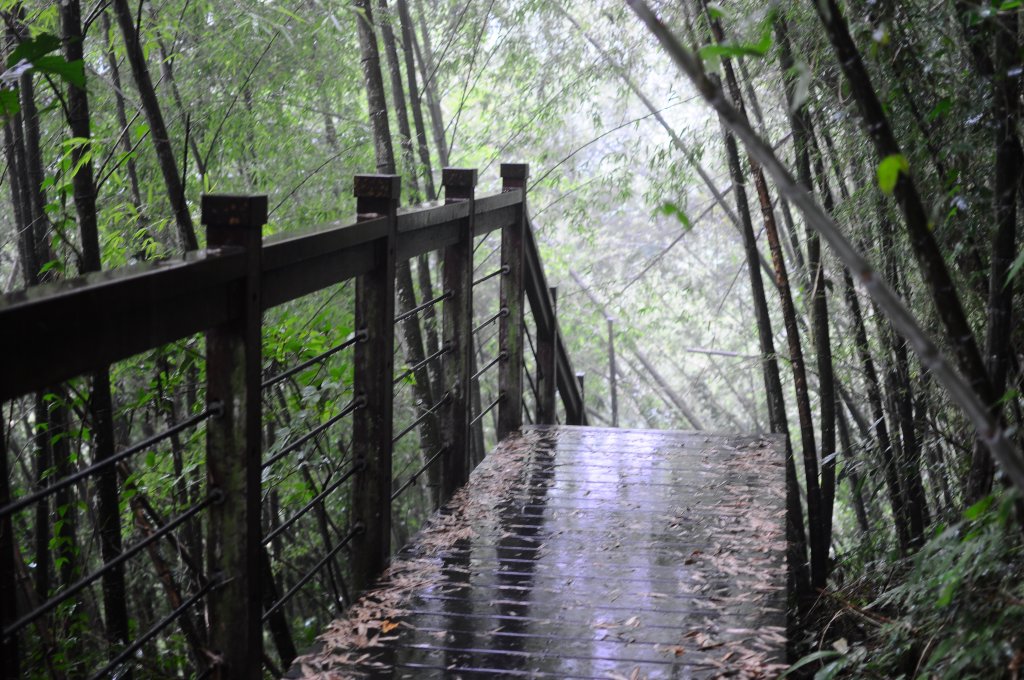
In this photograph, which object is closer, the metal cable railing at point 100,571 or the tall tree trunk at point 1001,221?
the metal cable railing at point 100,571

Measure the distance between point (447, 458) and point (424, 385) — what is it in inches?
105

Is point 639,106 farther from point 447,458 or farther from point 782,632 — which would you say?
point 782,632

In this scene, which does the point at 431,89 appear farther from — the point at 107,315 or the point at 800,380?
the point at 107,315

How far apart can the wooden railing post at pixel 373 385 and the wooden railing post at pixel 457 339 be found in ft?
2.50

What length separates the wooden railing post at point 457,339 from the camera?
3.56 metres

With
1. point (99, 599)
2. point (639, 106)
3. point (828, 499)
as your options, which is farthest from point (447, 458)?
point (639, 106)

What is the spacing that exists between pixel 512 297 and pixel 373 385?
1768 mm

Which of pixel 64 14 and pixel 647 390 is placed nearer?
pixel 64 14

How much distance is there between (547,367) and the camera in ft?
17.0

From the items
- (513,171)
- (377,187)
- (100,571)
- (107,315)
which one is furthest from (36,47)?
(513,171)

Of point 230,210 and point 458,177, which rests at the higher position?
point 458,177

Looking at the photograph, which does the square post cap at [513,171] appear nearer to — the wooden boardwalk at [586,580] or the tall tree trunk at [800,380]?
the tall tree trunk at [800,380]

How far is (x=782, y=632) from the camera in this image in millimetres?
2406

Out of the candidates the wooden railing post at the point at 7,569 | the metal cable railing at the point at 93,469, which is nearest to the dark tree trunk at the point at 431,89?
the wooden railing post at the point at 7,569
